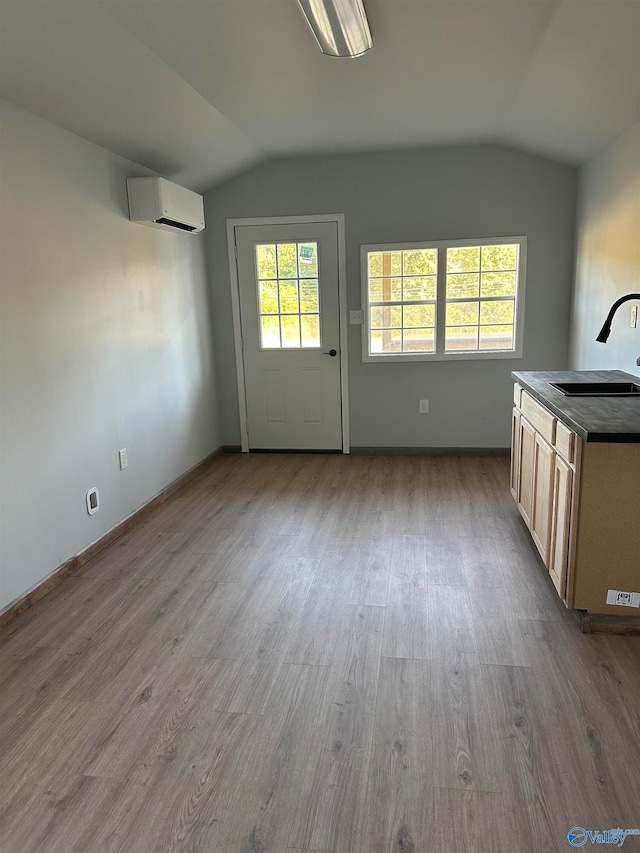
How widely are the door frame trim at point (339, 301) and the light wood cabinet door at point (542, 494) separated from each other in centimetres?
236

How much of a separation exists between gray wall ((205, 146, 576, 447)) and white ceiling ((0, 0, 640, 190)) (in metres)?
0.40

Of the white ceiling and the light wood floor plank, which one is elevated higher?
the white ceiling

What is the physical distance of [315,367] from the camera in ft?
17.0

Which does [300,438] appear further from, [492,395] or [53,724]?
[53,724]

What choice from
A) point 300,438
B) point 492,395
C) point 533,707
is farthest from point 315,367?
point 533,707

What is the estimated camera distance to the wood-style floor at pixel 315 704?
159 cm

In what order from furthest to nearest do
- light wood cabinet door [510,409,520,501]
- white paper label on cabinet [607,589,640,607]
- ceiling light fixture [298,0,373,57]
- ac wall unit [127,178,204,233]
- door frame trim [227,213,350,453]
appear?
door frame trim [227,213,350,453]
ac wall unit [127,178,204,233]
light wood cabinet door [510,409,520,501]
white paper label on cabinet [607,589,640,607]
ceiling light fixture [298,0,373,57]

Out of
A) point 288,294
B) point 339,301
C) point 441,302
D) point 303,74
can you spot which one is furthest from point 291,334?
point 303,74

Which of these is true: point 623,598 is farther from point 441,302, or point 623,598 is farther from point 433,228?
point 433,228

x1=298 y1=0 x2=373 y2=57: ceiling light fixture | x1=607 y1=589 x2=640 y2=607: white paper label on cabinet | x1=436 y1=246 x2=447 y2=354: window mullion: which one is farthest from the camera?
x1=436 y1=246 x2=447 y2=354: window mullion

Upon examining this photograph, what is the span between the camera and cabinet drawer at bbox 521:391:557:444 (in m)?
2.69

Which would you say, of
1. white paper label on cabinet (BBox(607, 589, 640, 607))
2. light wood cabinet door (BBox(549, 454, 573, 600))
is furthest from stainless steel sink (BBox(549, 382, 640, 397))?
white paper label on cabinet (BBox(607, 589, 640, 607))

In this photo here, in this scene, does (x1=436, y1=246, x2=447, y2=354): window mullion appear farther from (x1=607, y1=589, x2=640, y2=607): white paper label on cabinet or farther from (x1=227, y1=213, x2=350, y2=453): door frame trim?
(x1=607, y1=589, x2=640, y2=607): white paper label on cabinet

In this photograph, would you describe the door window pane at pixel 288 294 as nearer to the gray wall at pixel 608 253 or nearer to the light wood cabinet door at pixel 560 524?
the gray wall at pixel 608 253
